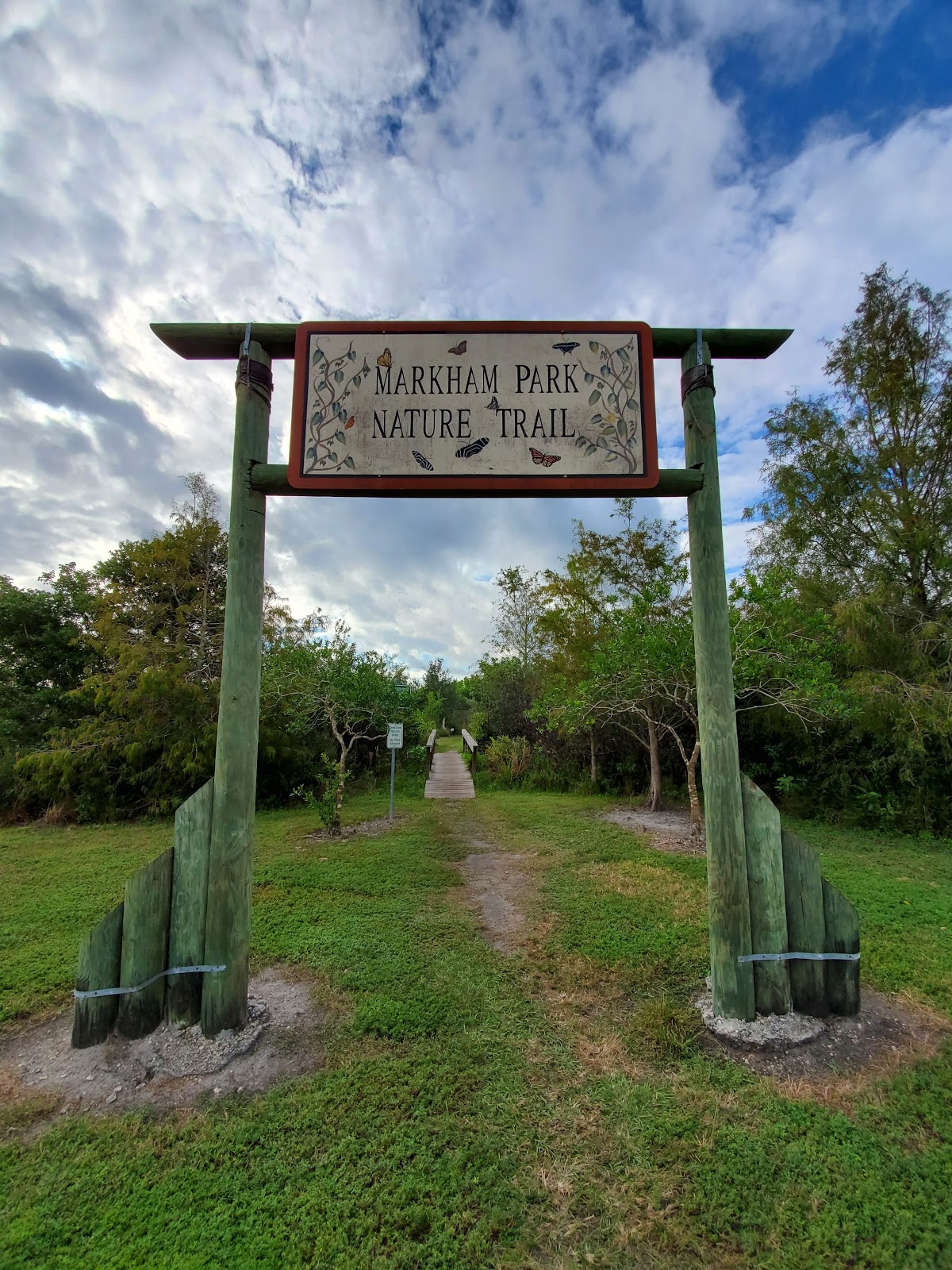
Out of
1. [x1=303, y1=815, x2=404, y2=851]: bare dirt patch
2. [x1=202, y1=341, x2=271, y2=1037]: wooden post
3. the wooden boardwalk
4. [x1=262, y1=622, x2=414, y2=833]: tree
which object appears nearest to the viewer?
[x1=202, y1=341, x2=271, y2=1037]: wooden post

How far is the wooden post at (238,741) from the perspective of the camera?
2277 mm

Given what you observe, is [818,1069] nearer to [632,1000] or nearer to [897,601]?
[632,1000]

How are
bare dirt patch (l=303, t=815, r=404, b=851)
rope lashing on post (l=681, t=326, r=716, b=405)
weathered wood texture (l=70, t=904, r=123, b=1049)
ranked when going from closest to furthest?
weathered wood texture (l=70, t=904, r=123, b=1049)
rope lashing on post (l=681, t=326, r=716, b=405)
bare dirt patch (l=303, t=815, r=404, b=851)

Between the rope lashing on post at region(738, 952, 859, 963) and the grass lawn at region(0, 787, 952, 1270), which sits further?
the rope lashing on post at region(738, 952, 859, 963)

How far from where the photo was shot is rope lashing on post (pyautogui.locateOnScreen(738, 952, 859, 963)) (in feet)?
7.57

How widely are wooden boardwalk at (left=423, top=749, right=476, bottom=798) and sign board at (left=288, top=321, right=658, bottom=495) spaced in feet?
27.3

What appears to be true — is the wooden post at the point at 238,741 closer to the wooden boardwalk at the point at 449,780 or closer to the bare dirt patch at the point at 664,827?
the bare dirt patch at the point at 664,827

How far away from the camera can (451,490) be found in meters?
2.46

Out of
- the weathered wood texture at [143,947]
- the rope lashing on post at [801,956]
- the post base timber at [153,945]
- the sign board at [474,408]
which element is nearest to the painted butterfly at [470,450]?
the sign board at [474,408]

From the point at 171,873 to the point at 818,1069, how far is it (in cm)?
287

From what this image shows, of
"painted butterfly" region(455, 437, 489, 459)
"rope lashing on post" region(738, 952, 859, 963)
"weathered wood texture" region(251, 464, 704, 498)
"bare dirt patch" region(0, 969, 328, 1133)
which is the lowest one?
"bare dirt patch" region(0, 969, 328, 1133)

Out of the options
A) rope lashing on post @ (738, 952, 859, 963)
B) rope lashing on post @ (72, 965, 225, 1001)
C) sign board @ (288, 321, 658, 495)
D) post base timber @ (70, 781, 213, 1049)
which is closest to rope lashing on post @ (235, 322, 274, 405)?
sign board @ (288, 321, 658, 495)

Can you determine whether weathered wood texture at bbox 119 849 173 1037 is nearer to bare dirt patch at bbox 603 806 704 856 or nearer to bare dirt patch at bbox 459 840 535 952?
bare dirt patch at bbox 459 840 535 952

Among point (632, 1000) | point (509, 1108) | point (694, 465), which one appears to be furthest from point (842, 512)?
point (509, 1108)
